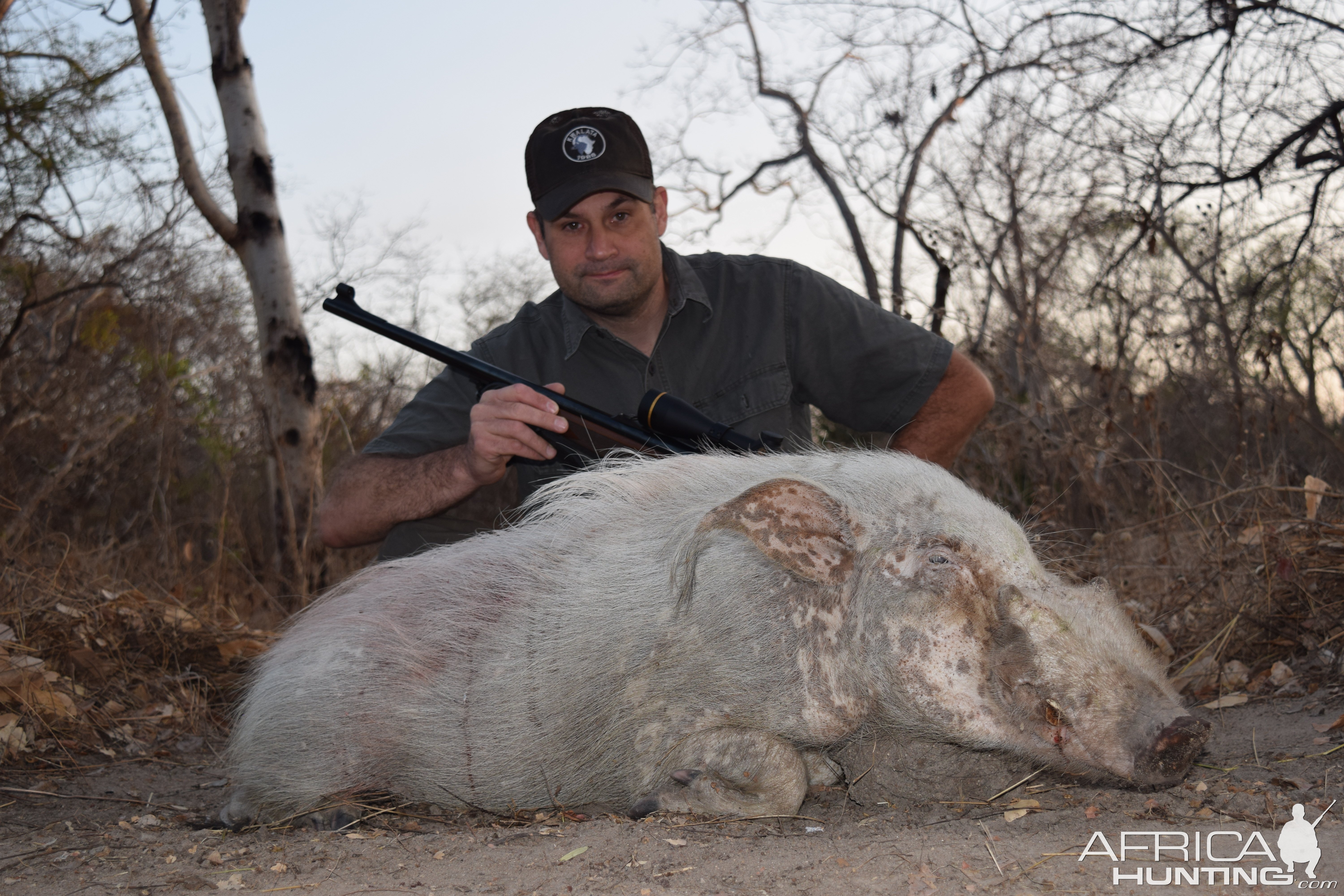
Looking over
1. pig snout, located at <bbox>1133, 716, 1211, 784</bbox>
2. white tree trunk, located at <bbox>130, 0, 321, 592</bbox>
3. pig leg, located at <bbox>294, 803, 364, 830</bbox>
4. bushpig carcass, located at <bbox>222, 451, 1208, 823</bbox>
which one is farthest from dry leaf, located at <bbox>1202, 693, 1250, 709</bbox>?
white tree trunk, located at <bbox>130, 0, 321, 592</bbox>

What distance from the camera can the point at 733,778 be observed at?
2.01 m

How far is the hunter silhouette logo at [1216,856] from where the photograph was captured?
1623 mm

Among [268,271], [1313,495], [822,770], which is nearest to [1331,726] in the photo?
[1313,495]

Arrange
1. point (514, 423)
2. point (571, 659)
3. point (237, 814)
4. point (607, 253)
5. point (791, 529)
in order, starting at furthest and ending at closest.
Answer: point (607, 253), point (514, 423), point (237, 814), point (571, 659), point (791, 529)

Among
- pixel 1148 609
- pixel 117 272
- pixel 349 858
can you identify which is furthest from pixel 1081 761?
pixel 117 272

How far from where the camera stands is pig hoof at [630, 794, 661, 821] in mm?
2055

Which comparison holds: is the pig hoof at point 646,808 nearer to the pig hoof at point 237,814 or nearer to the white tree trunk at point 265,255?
the pig hoof at point 237,814

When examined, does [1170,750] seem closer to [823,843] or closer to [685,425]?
[823,843]

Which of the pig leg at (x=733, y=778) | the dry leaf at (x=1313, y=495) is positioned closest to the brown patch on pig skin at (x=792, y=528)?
the pig leg at (x=733, y=778)

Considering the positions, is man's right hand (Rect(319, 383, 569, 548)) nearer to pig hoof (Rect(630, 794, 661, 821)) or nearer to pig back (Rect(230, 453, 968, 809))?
pig back (Rect(230, 453, 968, 809))

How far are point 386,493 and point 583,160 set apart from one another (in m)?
1.26

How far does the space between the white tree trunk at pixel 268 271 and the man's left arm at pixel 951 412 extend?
10.8 ft

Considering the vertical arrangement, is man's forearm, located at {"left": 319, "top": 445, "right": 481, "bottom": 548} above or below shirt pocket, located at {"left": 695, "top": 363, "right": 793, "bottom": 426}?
below

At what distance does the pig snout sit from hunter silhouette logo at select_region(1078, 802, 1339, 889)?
0.11 m
